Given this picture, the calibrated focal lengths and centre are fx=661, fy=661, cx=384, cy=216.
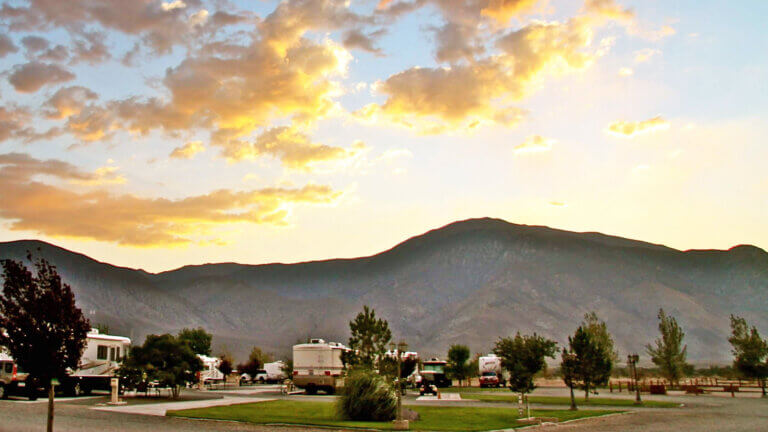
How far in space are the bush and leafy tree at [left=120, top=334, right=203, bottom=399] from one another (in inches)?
645

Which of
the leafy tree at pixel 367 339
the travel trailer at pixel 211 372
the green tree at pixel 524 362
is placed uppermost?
the leafy tree at pixel 367 339

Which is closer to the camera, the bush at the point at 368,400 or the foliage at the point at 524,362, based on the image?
the bush at the point at 368,400

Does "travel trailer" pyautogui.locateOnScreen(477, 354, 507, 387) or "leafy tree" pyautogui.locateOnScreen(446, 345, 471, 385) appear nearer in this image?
"travel trailer" pyautogui.locateOnScreen(477, 354, 507, 387)

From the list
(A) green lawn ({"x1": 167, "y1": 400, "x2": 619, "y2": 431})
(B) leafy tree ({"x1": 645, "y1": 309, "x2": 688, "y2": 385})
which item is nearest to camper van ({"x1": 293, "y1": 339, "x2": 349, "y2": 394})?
(A) green lawn ({"x1": 167, "y1": 400, "x2": 619, "y2": 431})

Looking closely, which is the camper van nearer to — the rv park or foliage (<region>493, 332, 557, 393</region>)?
the rv park

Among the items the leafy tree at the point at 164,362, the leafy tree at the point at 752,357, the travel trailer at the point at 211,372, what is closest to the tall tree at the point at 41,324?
the leafy tree at the point at 164,362

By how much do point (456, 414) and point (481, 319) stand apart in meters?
147

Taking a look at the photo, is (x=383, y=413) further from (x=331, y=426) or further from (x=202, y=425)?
(x=202, y=425)

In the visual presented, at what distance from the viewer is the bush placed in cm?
2580

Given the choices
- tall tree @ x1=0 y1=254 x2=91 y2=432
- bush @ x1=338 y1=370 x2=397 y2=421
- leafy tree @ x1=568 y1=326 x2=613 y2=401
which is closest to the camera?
tall tree @ x1=0 y1=254 x2=91 y2=432

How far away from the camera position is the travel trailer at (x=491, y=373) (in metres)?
69.1

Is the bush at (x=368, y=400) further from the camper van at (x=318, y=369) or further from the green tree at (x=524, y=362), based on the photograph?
the camper van at (x=318, y=369)

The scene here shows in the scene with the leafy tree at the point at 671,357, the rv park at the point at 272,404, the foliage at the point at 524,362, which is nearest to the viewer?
the rv park at the point at 272,404

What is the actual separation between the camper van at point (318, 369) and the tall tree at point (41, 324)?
102 ft
